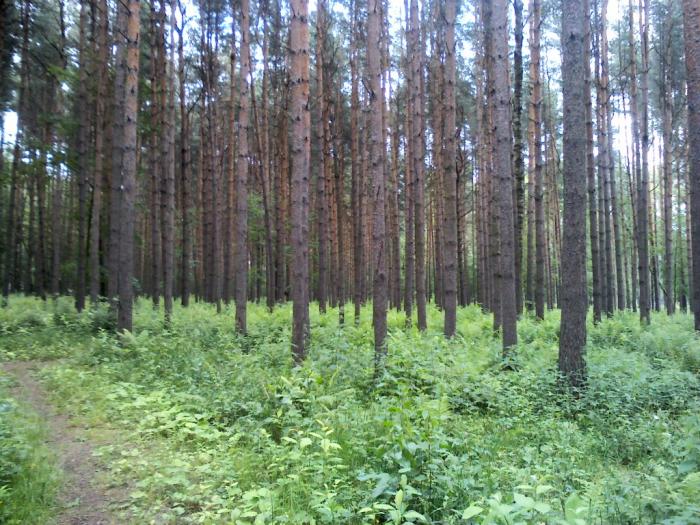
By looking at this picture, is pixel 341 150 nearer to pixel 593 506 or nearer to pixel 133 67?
pixel 133 67

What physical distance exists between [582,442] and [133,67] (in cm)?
1151

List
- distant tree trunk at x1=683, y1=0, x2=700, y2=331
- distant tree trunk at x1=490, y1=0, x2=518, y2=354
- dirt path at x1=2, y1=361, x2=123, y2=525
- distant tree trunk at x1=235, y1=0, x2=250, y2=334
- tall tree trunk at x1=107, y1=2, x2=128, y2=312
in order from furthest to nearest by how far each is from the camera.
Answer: tall tree trunk at x1=107, y1=2, x2=128, y2=312 < distant tree trunk at x1=235, y1=0, x2=250, y2=334 < distant tree trunk at x1=490, y1=0, x2=518, y2=354 < distant tree trunk at x1=683, y1=0, x2=700, y2=331 < dirt path at x1=2, y1=361, x2=123, y2=525

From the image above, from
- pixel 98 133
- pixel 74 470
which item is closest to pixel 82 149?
pixel 98 133

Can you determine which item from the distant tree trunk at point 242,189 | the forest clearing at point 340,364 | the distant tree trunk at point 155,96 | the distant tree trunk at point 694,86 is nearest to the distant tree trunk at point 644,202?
the forest clearing at point 340,364

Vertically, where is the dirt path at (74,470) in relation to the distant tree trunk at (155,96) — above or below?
below

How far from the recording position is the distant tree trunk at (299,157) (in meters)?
8.06

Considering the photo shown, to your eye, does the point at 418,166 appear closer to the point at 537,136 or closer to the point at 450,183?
the point at 450,183

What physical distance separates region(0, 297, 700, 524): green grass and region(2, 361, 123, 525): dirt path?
0.64 ft

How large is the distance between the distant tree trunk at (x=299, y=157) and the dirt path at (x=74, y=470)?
362cm

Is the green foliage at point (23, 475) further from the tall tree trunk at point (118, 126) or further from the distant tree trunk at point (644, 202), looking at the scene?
the distant tree trunk at point (644, 202)

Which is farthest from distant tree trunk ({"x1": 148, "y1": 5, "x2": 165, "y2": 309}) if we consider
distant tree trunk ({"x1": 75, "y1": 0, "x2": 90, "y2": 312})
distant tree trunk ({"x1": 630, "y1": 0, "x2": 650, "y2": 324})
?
distant tree trunk ({"x1": 630, "y1": 0, "x2": 650, "y2": 324})

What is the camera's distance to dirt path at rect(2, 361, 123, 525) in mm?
3875

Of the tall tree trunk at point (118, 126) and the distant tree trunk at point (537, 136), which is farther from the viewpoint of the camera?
the distant tree trunk at point (537, 136)

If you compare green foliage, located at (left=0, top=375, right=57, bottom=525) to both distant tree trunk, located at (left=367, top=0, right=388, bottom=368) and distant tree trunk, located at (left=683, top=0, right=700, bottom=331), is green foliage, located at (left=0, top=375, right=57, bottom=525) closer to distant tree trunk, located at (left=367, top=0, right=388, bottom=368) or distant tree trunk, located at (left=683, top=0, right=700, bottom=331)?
distant tree trunk, located at (left=367, top=0, right=388, bottom=368)
